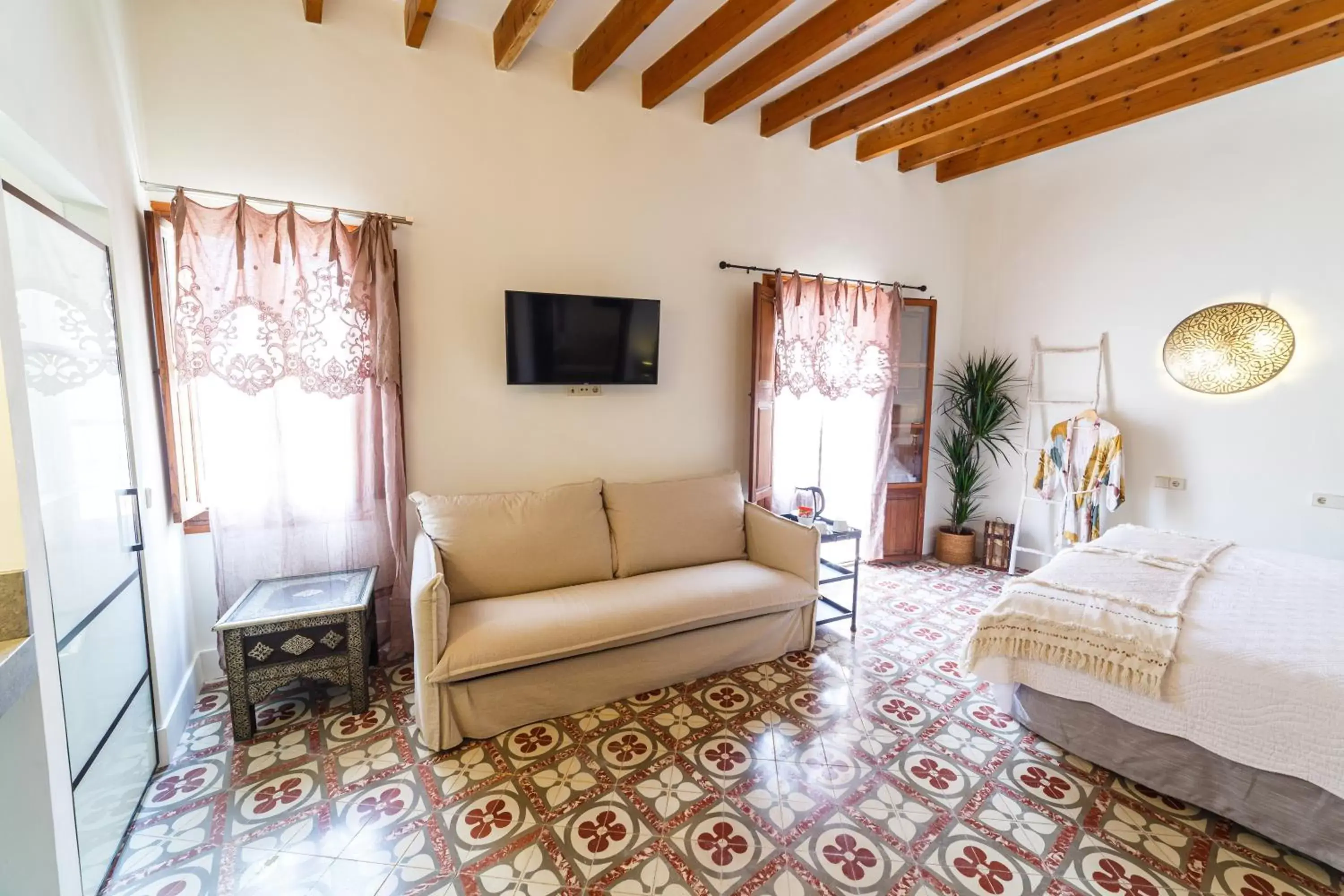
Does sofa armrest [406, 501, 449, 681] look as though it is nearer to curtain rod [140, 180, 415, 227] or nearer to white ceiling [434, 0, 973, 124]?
curtain rod [140, 180, 415, 227]

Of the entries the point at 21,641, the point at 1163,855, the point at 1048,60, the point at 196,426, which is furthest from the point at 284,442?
the point at 1048,60

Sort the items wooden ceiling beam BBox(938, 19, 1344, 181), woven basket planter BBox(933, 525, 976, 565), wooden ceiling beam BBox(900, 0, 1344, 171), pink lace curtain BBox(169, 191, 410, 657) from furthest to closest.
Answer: woven basket planter BBox(933, 525, 976, 565)
wooden ceiling beam BBox(938, 19, 1344, 181)
wooden ceiling beam BBox(900, 0, 1344, 171)
pink lace curtain BBox(169, 191, 410, 657)

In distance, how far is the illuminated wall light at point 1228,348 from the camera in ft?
10.6

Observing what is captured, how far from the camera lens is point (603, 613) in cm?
244

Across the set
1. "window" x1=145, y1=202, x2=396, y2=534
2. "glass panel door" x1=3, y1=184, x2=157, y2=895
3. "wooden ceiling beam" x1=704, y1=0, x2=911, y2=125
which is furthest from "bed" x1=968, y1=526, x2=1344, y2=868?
"window" x1=145, y1=202, x2=396, y2=534

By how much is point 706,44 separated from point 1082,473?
12.3 ft

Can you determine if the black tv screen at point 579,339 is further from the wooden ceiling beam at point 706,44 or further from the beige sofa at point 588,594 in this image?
the wooden ceiling beam at point 706,44

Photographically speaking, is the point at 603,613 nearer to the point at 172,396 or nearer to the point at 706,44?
the point at 172,396

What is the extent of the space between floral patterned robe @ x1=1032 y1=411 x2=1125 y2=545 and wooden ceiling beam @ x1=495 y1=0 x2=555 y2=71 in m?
4.18

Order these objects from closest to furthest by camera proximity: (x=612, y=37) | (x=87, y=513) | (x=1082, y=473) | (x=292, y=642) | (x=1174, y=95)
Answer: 1. (x=87, y=513)
2. (x=292, y=642)
3. (x=612, y=37)
4. (x=1174, y=95)
5. (x=1082, y=473)

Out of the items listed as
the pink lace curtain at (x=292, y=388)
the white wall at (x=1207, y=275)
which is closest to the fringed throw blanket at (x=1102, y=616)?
the white wall at (x=1207, y=275)

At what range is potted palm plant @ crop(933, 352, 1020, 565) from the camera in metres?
4.36

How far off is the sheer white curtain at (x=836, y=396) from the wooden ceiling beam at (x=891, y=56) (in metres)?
0.98

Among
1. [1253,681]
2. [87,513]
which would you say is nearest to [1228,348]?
[1253,681]
